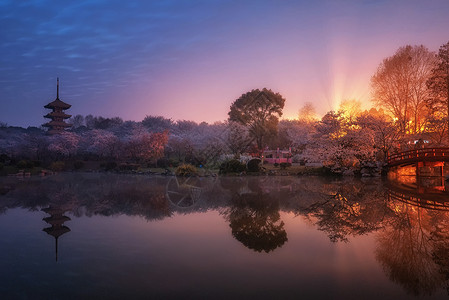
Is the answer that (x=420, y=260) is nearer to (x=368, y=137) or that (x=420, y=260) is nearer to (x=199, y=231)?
(x=199, y=231)

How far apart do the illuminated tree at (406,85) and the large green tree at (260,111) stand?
68.7 feet

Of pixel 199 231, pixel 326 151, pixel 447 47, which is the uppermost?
pixel 447 47

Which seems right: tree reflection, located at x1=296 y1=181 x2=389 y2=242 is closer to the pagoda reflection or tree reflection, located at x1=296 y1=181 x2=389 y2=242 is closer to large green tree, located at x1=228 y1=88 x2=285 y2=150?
the pagoda reflection

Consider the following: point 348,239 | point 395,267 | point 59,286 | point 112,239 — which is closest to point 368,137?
point 348,239

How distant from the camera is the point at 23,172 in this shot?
39.5m

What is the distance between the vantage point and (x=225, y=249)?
9.84 m

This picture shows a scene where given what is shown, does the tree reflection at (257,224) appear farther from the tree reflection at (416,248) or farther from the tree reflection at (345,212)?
the tree reflection at (416,248)

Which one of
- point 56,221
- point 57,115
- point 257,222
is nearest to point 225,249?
point 257,222

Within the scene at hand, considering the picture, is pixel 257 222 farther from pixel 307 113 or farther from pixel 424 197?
pixel 307 113

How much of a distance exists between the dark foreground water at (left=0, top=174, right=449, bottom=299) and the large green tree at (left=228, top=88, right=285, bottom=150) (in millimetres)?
42304

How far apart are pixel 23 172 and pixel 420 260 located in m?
44.6

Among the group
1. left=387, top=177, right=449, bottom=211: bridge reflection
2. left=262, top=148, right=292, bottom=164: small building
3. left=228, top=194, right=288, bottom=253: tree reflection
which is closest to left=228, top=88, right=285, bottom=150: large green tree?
left=262, top=148, right=292, bottom=164: small building

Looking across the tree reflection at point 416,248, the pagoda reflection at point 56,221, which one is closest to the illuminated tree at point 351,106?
the tree reflection at point 416,248

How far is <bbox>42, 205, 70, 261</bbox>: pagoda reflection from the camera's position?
11.8m
